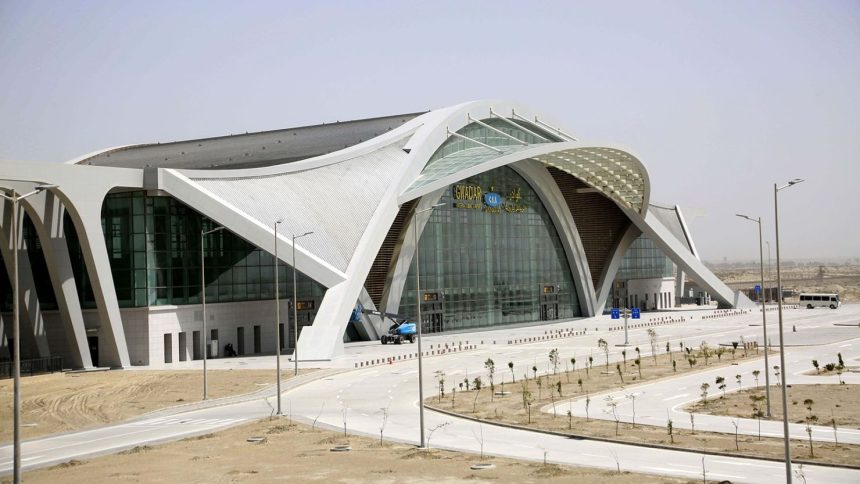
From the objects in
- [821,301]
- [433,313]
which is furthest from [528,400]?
[821,301]

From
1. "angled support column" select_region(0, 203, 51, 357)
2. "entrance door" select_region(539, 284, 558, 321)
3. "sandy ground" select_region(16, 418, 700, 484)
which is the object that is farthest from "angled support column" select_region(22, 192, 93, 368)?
"entrance door" select_region(539, 284, 558, 321)

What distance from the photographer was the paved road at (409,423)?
3008cm

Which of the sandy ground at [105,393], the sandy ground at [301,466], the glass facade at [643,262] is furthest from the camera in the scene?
the glass facade at [643,262]

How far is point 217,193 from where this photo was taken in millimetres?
68250

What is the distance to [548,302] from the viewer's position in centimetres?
10844

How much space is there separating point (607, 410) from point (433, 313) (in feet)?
169

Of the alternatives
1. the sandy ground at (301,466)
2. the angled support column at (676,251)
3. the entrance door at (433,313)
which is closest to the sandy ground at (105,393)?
the sandy ground at (301,466)

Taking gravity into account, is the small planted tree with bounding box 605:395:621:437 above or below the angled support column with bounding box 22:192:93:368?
below

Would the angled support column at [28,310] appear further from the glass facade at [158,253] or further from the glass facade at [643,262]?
the glass facade at [643,262]

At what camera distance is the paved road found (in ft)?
98.7

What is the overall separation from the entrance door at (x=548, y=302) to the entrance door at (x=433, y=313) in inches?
676

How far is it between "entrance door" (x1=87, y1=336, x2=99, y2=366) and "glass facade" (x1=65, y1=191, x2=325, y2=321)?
7.93ft

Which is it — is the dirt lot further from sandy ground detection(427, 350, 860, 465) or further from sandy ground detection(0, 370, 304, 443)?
sandy ground detection(427, 350, 860, 465)

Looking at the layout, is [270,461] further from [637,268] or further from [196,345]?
[637,268]
